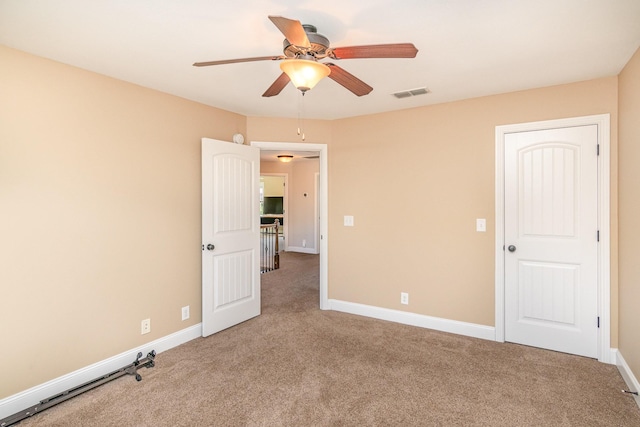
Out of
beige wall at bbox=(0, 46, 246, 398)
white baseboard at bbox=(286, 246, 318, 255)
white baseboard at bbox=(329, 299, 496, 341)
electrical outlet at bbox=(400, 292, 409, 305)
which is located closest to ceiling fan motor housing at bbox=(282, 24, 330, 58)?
beige wall at bbox=(0, 46, 246, 398)

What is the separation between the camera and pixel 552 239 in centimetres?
310

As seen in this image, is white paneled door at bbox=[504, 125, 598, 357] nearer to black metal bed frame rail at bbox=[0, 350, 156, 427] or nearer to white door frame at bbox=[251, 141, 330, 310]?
white door frame at bbox=[251, 141, 330, 310]

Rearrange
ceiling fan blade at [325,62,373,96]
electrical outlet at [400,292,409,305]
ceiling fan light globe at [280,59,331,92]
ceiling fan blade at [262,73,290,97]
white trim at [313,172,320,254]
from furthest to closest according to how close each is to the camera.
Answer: white trim at [313,172,320,254] < electrical outlet at [400,292,409,305] < ceiling fan blade at [262,73,290,97] < ceiling fan blade at [325,62,373,96] < ceiling fan light globe at [280,59,331,92]

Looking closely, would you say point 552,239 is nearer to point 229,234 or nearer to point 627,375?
point 627,375

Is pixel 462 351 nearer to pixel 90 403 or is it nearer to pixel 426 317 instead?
pixel 426 317

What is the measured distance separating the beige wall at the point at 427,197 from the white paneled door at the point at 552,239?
157 millimetres

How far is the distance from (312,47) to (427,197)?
7.73 feet

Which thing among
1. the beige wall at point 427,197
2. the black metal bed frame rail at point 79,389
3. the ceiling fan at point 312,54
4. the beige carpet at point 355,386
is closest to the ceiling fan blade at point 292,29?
the ceiling fan at point 312,54

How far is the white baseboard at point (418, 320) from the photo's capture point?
11.2ft

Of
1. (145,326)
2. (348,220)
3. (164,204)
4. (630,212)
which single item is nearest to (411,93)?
(348,220)

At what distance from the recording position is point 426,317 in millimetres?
3723

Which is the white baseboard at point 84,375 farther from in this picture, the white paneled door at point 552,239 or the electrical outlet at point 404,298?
the white paneled door at point 552,239

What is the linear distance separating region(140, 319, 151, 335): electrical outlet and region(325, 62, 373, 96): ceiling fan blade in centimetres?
266

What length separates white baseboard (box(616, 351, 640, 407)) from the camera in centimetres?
233
